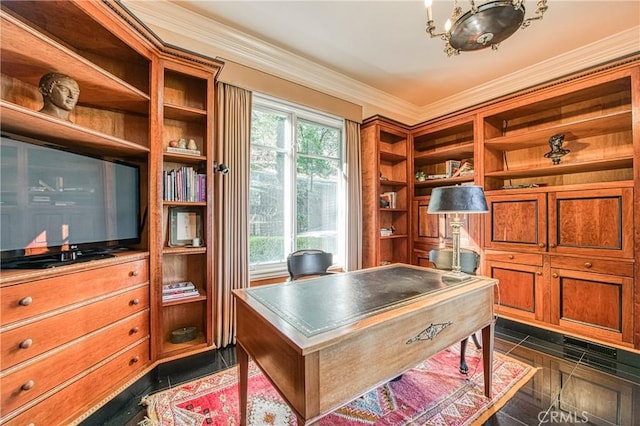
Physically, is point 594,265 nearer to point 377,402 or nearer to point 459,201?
point 459,201

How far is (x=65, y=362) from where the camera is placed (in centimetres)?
137

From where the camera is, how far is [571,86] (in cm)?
254

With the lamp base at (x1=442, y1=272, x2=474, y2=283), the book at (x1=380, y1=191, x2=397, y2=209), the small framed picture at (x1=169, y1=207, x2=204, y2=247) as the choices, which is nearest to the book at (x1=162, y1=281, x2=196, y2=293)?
the small framed picture at (x1=169, y1=207, x2=204, y2=247)

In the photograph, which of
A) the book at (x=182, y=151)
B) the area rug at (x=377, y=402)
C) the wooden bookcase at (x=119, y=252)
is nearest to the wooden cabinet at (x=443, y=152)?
the area rug at (x=377, y=402)

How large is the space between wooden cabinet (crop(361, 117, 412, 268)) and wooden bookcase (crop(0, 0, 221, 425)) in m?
2.04

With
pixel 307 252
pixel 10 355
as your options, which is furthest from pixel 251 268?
pixel 10 355

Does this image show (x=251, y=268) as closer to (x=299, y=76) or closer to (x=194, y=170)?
(x=194, y=170)

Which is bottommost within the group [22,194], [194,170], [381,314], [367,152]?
[381,314]

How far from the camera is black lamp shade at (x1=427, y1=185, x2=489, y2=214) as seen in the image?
162 cm

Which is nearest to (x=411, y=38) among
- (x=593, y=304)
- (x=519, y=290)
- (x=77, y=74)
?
(x=77, y=74)

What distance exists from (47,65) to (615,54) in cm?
472

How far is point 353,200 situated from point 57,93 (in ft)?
9.19

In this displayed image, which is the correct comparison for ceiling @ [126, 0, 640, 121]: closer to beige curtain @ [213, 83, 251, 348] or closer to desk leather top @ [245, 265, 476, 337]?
beige curtain @ [213, 83, 251, 348]

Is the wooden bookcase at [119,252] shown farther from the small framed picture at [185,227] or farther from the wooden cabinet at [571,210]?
the wooden cabinet at [571,210]
